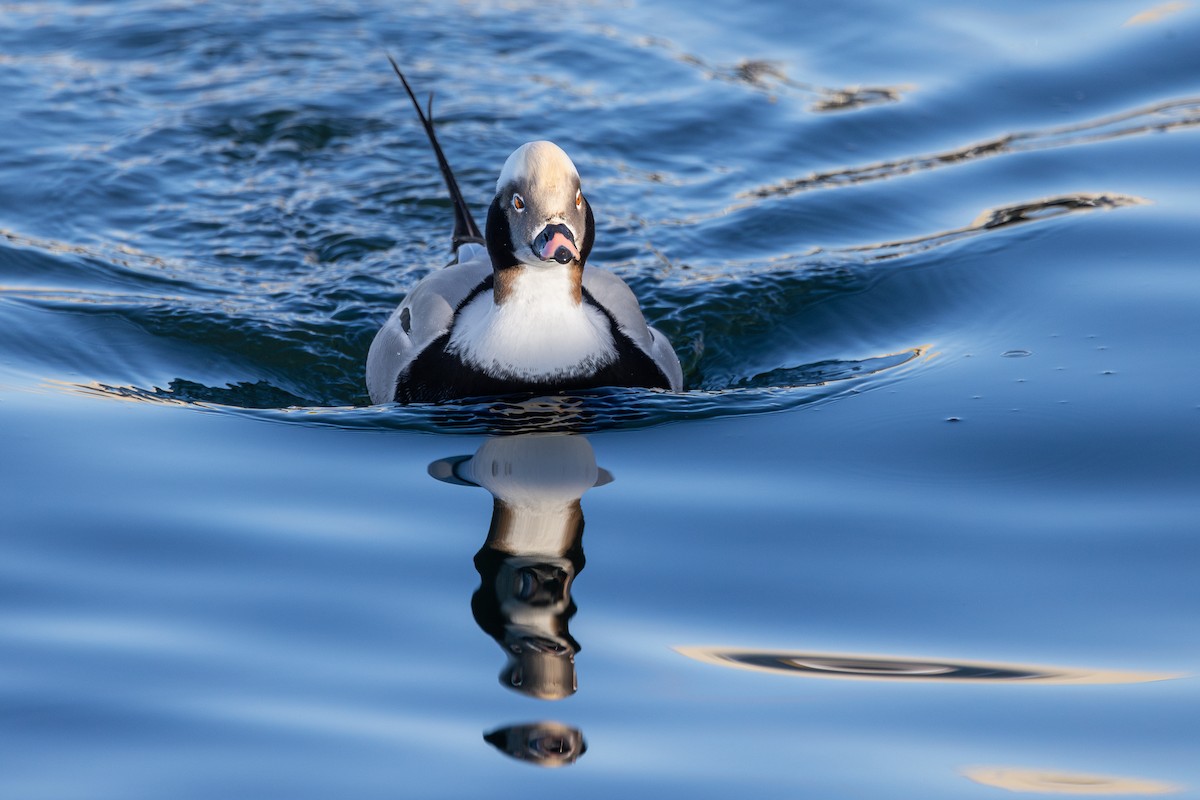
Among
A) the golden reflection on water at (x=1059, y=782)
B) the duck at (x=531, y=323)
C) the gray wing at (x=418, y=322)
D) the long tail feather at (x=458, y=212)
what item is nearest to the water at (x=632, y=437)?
the golden reflection on water at (x=1059, y=782)

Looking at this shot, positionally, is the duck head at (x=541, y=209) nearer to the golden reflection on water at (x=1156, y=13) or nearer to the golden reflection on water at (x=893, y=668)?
the golden reflection on water at (x=893, y=668)

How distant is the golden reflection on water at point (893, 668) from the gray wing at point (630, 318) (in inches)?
86.9

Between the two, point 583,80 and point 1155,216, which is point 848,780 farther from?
point 583,80

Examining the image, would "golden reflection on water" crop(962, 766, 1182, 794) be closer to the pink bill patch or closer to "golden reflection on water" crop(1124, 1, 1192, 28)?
the pink bill patch

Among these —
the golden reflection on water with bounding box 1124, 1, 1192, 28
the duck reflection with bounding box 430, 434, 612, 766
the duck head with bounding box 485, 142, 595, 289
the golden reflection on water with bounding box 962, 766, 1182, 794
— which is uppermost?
the golden reflection on water with bounding box 1124, 1, 1192, 28

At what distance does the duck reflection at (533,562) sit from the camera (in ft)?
10.9

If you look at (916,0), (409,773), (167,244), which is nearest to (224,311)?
(167,244)

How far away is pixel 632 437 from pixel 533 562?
1007 millimetres

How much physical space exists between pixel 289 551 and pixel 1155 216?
15.2 feet

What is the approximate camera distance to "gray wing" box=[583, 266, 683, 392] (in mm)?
5766

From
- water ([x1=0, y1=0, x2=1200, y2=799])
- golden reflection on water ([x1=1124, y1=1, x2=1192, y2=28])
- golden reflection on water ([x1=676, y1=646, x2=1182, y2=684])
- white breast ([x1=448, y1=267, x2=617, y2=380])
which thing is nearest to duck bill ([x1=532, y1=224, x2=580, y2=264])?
white breast ([x1=448, y1=267, x2=617, y2=380])

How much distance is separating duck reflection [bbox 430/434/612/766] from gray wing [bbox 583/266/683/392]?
0.77m

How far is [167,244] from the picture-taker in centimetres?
765

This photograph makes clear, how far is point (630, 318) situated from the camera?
583 centimetres
